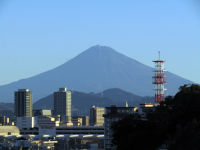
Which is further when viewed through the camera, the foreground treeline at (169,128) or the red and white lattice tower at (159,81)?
the red and white lattice tower at (159,81)

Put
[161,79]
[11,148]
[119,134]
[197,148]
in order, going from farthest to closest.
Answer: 1. [161,79]
2. [11,148]
3. [119,134]
4. [197,148]

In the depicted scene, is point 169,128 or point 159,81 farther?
point 159,81

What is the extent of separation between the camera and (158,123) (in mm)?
85188

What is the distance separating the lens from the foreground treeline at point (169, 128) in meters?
58.9

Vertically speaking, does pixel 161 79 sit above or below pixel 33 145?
above

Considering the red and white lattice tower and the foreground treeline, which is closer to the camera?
the foreground treeline

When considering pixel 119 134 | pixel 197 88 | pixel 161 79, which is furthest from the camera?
pixel 161 79

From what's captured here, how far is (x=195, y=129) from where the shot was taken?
6288 centimetres

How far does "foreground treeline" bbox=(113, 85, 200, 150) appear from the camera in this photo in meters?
58.9

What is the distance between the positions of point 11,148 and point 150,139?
3678 inches

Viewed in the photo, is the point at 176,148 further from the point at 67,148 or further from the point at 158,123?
the point at 67,148

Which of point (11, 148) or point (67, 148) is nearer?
point (11, 148)

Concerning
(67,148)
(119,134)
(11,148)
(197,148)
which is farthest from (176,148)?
(67,148)

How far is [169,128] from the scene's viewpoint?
7606cm
